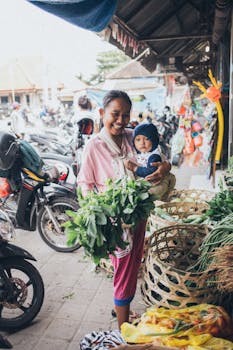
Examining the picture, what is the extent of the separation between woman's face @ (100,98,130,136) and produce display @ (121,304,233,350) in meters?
1.21

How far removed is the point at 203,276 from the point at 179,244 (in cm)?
73

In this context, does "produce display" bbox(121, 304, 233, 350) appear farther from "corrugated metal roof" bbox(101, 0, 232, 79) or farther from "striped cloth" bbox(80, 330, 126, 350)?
"corrugated metal roof" bbox(101, 0, 232, 79)

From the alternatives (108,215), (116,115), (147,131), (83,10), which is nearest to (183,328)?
(108,215)

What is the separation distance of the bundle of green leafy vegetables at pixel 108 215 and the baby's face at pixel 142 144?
681mm

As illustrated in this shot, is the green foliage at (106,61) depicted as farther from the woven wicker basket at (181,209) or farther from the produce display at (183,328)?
the produce display at (183,328)

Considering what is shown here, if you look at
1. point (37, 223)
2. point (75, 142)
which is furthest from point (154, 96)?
point (37, 223)

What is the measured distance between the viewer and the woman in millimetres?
2363

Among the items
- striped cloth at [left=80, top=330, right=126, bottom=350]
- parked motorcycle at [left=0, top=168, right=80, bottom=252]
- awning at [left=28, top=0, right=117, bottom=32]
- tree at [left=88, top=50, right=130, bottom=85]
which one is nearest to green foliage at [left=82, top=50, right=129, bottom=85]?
tree at [left=88, top=50, right=130, bottom=85]

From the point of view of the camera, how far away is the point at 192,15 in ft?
24.0

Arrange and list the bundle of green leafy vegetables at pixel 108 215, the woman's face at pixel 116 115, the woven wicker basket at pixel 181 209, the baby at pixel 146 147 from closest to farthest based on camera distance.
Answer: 1. the bundle of green leafy vegetables at pixel 108 215
2. the woman's face at pixel 116 115
3. the baby at pixel 146 147
4. the woven wicker basket at pixel 181 209

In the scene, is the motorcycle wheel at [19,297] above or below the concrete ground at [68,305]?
above

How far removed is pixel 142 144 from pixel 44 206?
1.93 m

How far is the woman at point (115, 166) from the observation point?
236 centimetres

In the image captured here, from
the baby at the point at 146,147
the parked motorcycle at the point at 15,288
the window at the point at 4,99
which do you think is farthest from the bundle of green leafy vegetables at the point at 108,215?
the window at the point at 4,99
